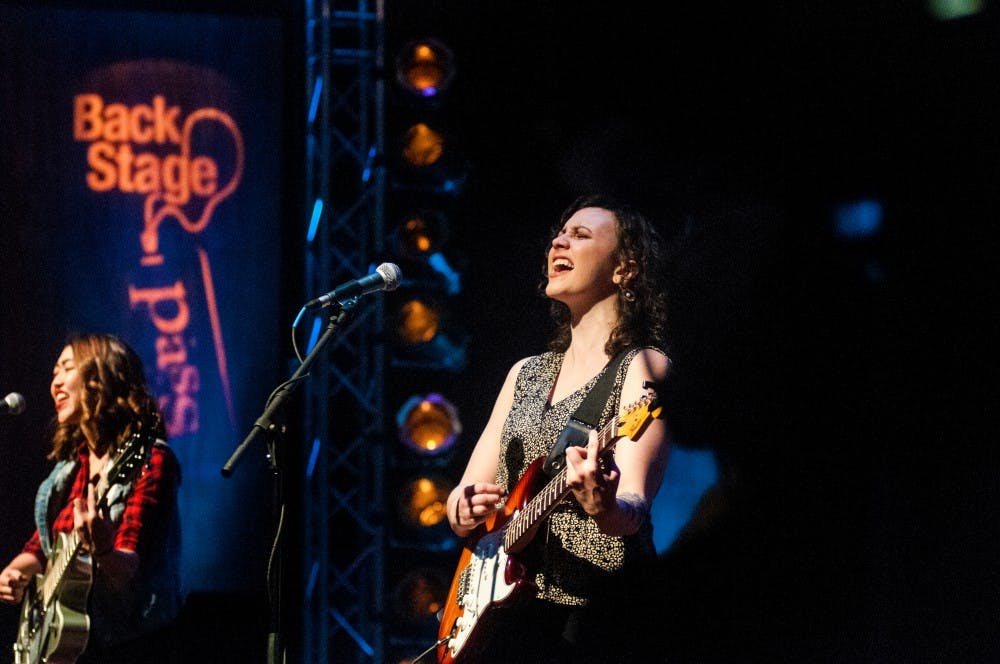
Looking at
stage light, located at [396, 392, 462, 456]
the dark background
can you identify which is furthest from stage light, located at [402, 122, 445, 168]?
stage light, located at [396, 392, 462, 456]

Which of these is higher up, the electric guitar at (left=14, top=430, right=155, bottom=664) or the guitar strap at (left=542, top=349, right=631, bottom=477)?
the guitar strap at (left=542, top=349, right=631, bottom=477)

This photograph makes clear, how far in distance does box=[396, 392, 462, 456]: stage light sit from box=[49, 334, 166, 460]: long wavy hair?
1005 mm

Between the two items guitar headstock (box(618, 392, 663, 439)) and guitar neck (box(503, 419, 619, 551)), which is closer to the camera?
guitar headstock (box(618, 392, 663, 439))

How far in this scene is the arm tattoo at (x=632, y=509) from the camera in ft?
9.92

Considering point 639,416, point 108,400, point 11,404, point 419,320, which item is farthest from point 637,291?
point 108,400

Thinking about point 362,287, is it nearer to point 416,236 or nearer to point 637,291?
point 637,291

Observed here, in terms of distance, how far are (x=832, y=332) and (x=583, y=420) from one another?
1444 millimetres

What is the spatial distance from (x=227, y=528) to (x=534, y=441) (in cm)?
284

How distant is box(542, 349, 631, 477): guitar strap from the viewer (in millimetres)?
3273

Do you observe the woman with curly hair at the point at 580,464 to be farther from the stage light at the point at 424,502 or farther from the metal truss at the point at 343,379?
the metal truss at the point at 343,379

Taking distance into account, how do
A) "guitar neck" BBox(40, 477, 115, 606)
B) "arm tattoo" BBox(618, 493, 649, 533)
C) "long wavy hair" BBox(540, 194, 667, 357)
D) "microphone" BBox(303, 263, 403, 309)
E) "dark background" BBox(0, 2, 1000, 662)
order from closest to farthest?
"arm tattoo" BBox(618, 493, 649, 533) → "microphone" BBox(303, 263, 403, 309) → "long wavy hair" BBox(540, 194, 667, 357) → "dark background" BBox(0, 2, 1000, 662) → "guitar neck" BBox(40, 477, 115, 606)

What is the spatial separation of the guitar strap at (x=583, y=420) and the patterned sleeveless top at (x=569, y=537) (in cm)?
2

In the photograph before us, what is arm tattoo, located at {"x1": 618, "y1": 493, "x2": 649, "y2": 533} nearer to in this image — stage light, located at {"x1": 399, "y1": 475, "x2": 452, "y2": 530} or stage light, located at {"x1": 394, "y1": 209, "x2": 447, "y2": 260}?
stage light, located at {"x1": 399, "y1": 475, "x2": 452, "y2": 530}

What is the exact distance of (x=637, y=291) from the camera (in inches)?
142
